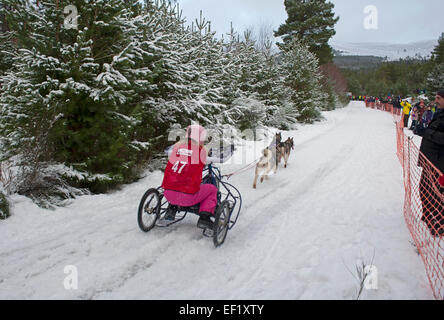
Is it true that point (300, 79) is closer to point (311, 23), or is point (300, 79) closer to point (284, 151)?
Result: point (311, 23)

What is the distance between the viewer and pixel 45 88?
4809mm

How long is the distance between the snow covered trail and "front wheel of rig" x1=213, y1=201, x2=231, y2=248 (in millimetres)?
116

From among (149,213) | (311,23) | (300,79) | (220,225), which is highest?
(311,23)

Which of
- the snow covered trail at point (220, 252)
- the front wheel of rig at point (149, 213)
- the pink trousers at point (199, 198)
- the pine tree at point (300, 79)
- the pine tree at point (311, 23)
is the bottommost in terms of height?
the snow covered trail at point (220, 252)

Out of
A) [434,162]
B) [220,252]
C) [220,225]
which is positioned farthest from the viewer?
[434,162]

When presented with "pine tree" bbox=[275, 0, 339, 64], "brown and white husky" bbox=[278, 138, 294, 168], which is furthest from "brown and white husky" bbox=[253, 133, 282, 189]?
"pine tree" bbox=[275, 0, 339, 64]

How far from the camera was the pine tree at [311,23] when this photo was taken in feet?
95.1

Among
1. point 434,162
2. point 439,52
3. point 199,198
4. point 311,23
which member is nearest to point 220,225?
point 199,198

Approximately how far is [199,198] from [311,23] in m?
30.5

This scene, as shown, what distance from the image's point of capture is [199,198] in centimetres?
387

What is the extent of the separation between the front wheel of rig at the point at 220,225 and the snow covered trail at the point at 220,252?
0.38ft

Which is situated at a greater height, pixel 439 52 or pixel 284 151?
pixel 439 52

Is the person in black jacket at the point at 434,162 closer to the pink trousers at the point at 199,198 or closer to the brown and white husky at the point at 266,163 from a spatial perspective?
the pink trousers at the point at 199,198

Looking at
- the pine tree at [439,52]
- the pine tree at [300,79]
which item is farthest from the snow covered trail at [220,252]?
the pine tree at [439,52]
